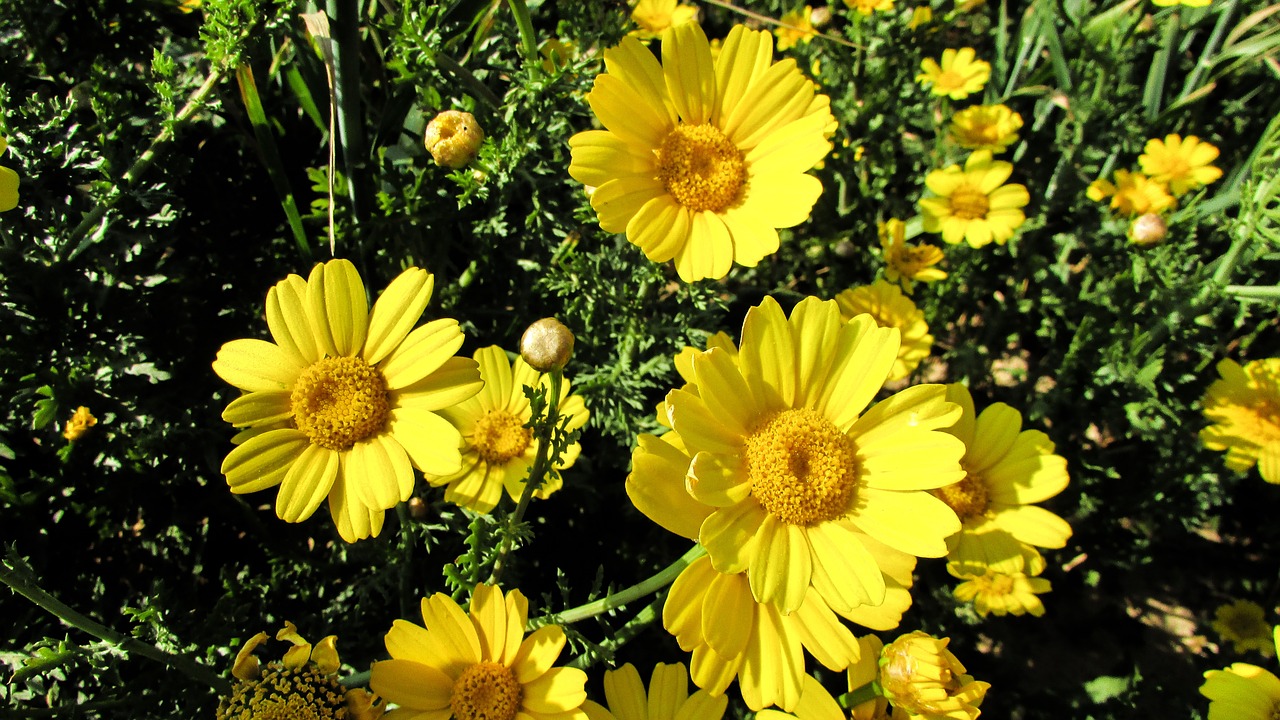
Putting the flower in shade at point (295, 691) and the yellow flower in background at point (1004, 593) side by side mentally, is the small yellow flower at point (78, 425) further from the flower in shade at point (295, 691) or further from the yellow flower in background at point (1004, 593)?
the yellow flower in background at point (1004, 593)

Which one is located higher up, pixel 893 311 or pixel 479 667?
pixel 893 311

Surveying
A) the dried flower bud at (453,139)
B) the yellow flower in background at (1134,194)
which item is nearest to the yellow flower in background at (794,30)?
the yellow flower in background at (1134,194)

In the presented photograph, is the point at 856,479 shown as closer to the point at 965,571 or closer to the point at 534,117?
the point at 965,571

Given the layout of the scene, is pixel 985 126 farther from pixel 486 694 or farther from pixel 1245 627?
pixel 486 694

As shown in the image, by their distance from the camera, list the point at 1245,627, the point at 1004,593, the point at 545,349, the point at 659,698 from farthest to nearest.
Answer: the point at 1245,627
the point at 1004,593
the point at 659,698
the point at 545,349

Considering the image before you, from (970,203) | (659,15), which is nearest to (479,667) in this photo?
(970,203)

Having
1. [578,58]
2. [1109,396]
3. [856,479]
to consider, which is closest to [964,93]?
[1109,396]
